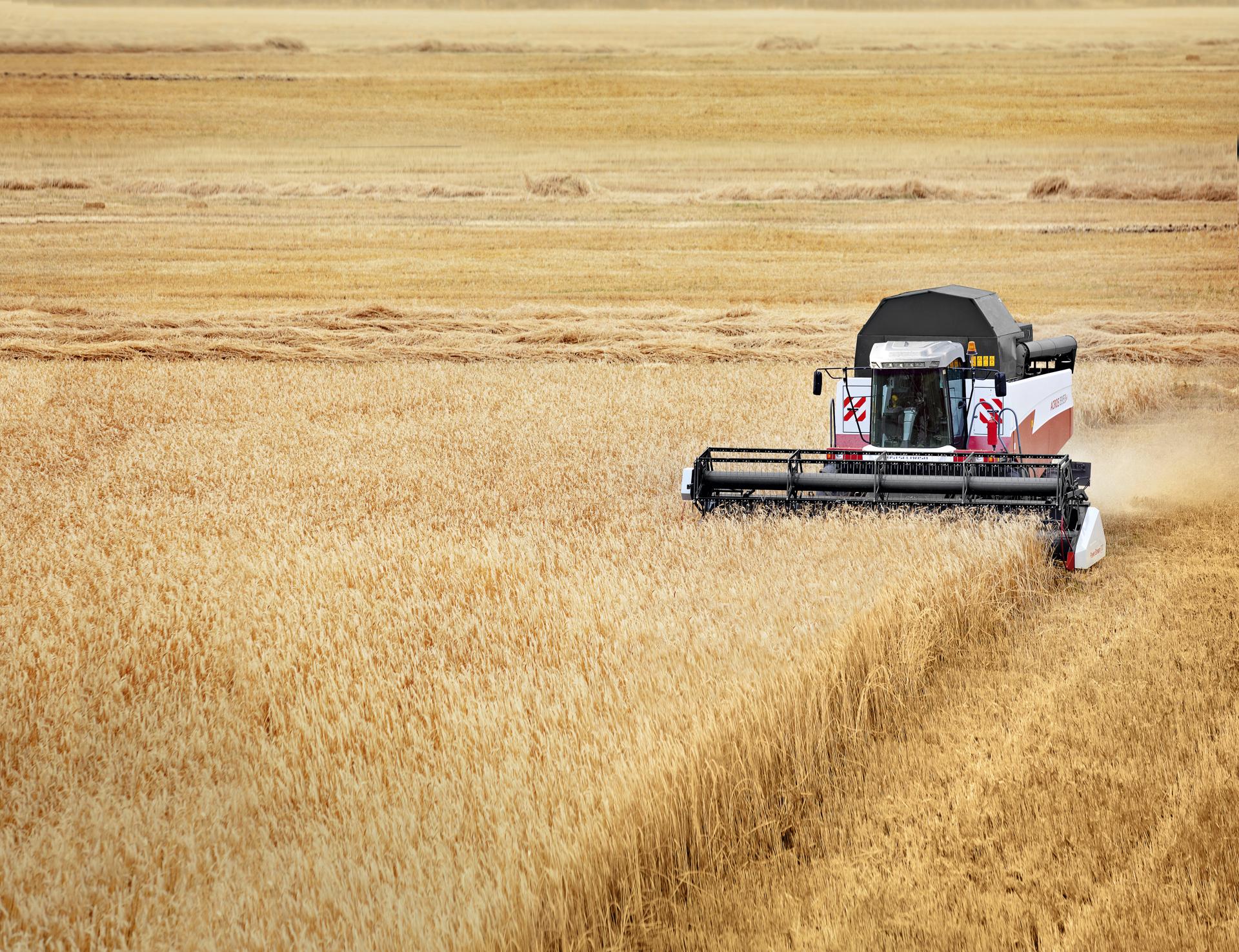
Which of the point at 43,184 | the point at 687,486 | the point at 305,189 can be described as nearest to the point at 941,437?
the point at 687,486

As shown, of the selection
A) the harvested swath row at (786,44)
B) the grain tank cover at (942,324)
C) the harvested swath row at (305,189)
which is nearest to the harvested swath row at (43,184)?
the harvested swath row at (305,189)

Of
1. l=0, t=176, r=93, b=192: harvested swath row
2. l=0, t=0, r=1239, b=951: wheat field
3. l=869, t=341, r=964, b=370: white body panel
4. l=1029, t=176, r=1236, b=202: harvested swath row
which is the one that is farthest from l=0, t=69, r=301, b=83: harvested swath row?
l=869, t=341, r=964, b=370: white body panel

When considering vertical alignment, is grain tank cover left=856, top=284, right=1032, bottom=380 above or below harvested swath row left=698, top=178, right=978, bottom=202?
below

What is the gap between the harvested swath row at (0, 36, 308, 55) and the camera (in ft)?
160

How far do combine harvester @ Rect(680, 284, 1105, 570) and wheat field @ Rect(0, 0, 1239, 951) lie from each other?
470 mm

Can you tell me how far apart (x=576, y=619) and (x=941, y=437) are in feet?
15.0

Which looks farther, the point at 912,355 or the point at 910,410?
the point at 910,410

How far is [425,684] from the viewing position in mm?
5199

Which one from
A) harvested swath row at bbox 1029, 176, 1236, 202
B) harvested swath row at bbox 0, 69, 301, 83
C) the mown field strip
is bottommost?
the mown field strip

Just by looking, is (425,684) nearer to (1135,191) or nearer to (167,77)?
(1135,191)

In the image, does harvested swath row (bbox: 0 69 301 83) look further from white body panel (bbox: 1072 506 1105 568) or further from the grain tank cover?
white body panel (bbox: 1072 506 1105 568)

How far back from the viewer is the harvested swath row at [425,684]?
11.9 feet

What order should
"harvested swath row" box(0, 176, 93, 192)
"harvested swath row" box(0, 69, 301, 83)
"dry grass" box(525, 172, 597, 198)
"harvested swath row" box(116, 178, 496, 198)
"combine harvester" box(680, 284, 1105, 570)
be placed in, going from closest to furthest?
"combine harvester" box(680, 284, 1105, 570) → "harvested swath row" box(0, 176, 93, 192) → "harvested swath row" box(116, 178, 496, 198) → "dry grass" box(525, 172, 597, 198) → "harvested swath row" box(0, 69, 301, 83)

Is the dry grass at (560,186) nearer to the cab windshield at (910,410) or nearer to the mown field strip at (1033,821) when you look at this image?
the cab windshield at (910,410)
